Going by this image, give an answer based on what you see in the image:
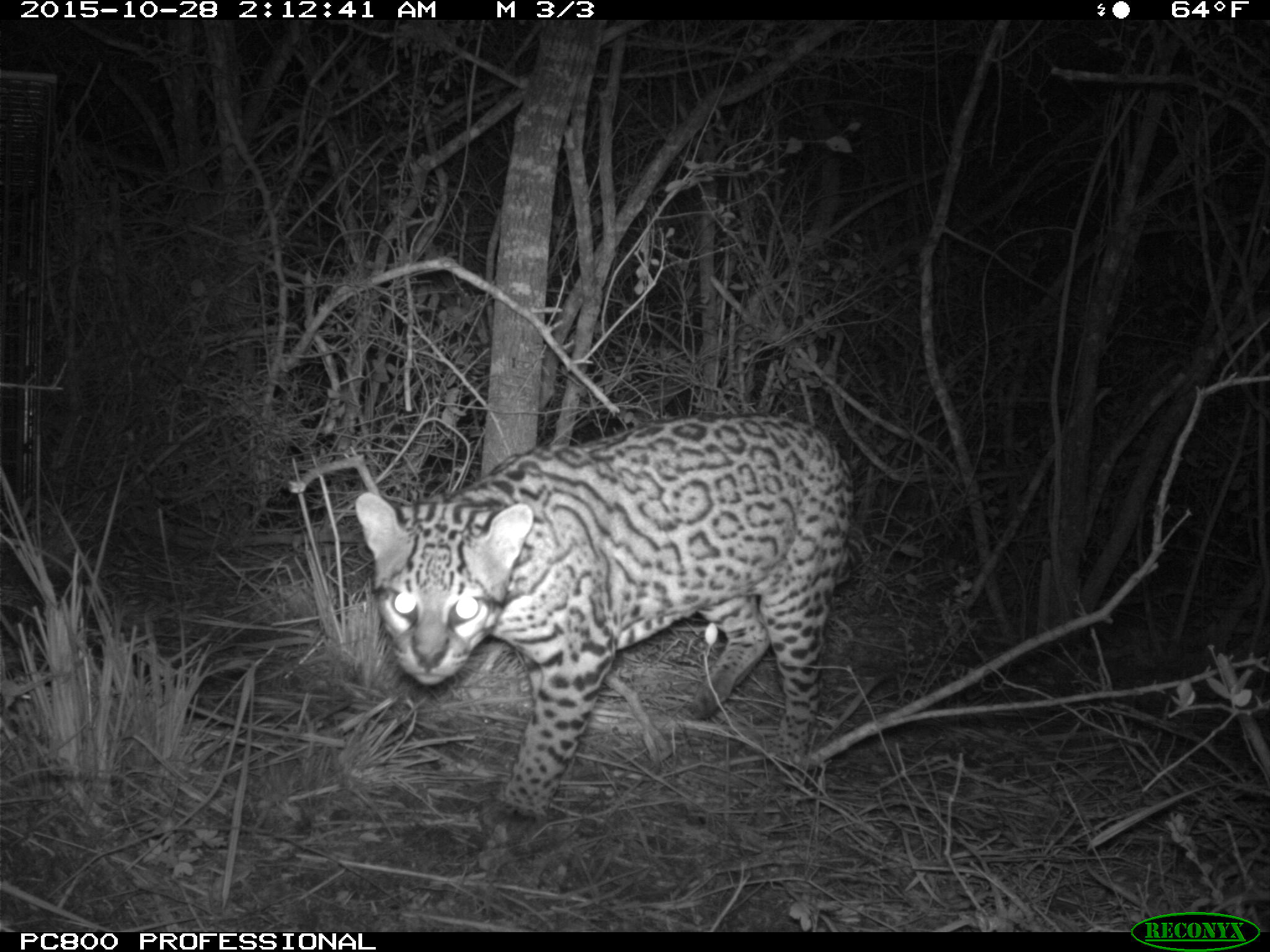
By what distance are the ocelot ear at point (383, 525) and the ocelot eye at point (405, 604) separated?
18cm

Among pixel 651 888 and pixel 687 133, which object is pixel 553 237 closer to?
pixel 687 133

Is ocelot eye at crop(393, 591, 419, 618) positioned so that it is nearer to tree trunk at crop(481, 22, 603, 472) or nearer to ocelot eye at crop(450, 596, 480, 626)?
ocelot eye at crop(450, 596, 480, 626)

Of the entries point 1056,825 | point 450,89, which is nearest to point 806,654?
point 1056,825

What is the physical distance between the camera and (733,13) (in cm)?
605

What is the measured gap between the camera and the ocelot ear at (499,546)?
430 cm

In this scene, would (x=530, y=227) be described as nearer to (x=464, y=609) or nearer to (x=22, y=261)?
(x=464, y=609)

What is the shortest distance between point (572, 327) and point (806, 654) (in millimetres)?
2208

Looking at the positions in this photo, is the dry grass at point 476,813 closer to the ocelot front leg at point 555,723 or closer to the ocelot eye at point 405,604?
the ocelot front leg at point 555,723

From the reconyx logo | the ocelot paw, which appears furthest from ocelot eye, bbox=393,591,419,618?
the reconyx logo

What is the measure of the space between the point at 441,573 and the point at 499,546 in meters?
0.24

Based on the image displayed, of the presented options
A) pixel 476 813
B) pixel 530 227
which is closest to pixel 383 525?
pixel 476 813

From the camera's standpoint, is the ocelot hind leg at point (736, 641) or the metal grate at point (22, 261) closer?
the metal grate at point (22, 261)

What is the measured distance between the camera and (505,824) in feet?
14.9

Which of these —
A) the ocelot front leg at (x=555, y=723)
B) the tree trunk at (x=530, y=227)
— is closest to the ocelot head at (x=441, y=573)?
the ocelot front leg at (x=555, y=723)
